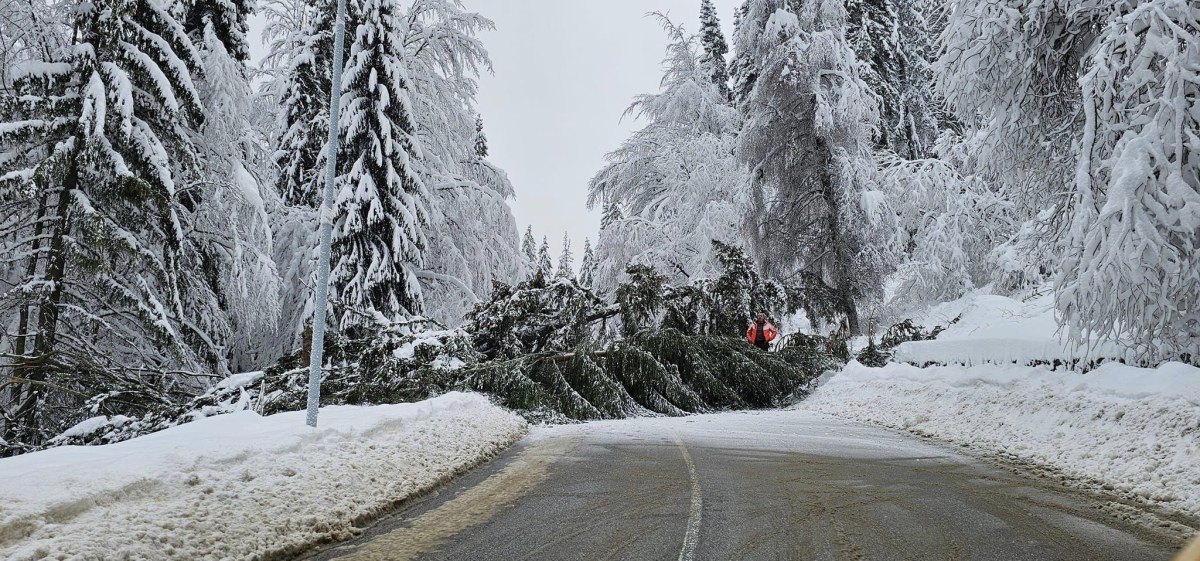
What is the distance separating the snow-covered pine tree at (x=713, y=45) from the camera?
33.4m

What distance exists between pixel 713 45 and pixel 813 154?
1713 centimetres

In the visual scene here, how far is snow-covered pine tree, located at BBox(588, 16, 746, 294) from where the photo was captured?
72.8 feet

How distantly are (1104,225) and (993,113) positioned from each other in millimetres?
2664

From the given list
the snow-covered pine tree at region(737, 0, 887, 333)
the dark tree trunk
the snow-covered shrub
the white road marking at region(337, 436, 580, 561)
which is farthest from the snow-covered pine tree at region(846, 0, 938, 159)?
the dark tree trunk

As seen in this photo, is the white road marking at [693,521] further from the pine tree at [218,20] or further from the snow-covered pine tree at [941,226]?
the snow-covered pine tree at [941,226]

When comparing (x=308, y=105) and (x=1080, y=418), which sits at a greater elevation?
(x=308, y=105)

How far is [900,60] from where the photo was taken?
32.8 m

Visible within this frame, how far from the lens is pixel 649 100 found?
2478 cm

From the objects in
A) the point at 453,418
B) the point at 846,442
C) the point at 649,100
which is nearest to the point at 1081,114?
the point at 846,442

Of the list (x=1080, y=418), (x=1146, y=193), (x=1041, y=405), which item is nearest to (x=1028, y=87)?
(x=1146, y=193)

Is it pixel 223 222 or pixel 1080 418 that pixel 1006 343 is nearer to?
pixel 1080 418

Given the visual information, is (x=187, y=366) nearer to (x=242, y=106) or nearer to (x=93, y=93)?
(x=93, y=93)

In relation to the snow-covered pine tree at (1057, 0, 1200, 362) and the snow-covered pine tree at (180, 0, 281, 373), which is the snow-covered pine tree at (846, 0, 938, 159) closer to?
the snow-covered pine tree at (1057, 0, 1200, 362)

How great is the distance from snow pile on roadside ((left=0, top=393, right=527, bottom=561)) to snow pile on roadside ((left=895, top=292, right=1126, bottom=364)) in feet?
22.2
